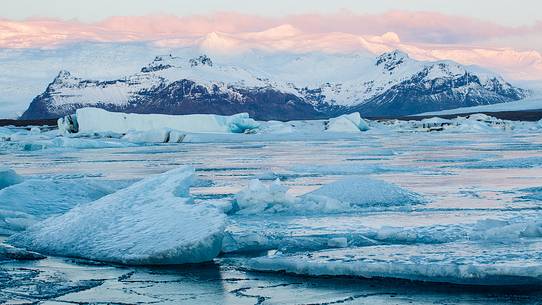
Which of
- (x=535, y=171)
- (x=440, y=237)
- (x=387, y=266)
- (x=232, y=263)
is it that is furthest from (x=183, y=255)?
(x=535, y=171)

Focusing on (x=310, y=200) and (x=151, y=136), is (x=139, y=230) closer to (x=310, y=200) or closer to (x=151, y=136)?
(x=310, y=200)

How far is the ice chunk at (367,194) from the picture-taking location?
326 inches

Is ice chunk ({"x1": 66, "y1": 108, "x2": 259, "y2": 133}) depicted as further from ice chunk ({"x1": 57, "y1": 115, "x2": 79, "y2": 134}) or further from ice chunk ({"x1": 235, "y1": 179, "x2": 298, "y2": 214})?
ice chunk ({"x1": 235, "y1": 179, "x2": 298, "y2": 214})

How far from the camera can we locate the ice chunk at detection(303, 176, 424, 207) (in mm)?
8273

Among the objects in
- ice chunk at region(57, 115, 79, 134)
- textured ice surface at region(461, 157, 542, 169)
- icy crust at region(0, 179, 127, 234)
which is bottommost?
ice chunk at region(57, 115, 79, 134)

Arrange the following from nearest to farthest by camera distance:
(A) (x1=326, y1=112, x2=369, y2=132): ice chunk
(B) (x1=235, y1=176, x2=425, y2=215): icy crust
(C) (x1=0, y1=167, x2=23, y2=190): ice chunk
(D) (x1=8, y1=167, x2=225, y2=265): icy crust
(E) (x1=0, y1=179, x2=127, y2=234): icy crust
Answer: (D) (x1=8, y1=167, x2=225, y2=265): icy crust < (E) (x1=0, y1=179, x2=127, y2=234): icy crust < (B) (x1=235, y1=176, x2=425, y2=215): icy crust < (C) (x1=0, y1=167, x2=23, y2=190): ice chunk < (A) (x1=326, y1=112, x2=369, y2=132): ice chunk

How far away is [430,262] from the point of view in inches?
203

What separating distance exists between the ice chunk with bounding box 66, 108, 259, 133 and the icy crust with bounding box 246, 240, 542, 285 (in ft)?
103

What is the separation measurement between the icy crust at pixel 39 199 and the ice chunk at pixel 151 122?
2803 centimetres

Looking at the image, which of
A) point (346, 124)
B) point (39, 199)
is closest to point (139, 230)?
point (39, 199)

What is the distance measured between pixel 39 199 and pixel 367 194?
3119 mm

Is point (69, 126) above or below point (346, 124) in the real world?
above

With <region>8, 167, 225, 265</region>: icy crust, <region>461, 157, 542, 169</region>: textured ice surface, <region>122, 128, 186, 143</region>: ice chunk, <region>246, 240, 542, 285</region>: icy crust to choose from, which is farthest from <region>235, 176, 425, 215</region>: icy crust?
<region>122, 128, 186, 143</region>: ice chunk

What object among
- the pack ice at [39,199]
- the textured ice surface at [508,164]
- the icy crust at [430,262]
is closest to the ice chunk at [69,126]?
the textured ice surface at [508,164]
